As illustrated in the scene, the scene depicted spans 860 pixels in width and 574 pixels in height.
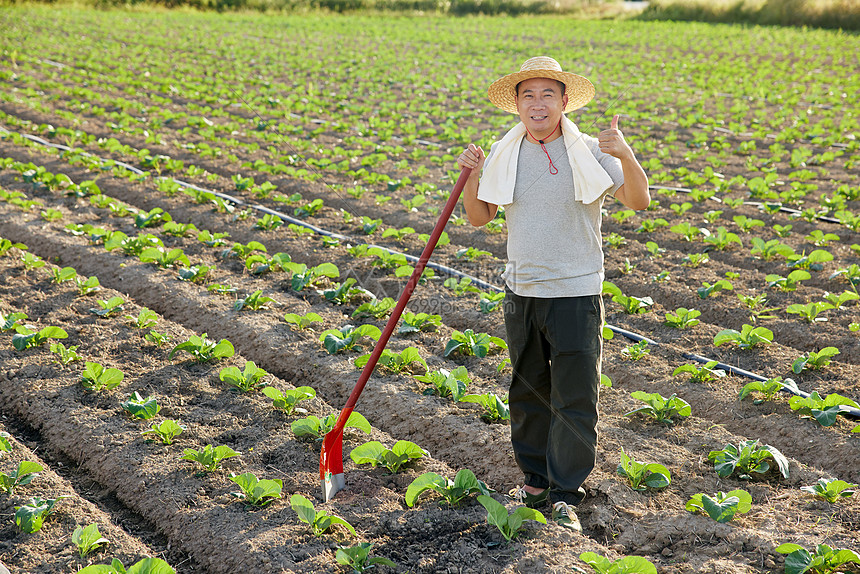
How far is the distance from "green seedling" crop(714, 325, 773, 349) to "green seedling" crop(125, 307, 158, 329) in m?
3.72

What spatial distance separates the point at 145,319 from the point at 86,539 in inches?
83.5

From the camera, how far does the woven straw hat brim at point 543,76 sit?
9.07ft

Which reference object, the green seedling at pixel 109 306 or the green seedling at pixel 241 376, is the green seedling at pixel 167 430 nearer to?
the green seedling at pixel 241 376

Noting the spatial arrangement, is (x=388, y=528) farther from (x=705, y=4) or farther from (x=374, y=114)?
(x=705, y=4)

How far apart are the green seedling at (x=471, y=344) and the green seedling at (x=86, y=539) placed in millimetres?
2247

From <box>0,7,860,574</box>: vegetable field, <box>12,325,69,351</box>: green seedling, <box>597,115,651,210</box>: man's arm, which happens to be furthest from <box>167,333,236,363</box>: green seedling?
<box>597,115,651,210</box>: man's arm

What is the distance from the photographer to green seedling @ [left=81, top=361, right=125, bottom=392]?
397cm

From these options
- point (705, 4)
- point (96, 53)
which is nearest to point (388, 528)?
point (96, 53)

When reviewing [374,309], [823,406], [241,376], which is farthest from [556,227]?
[374,309]

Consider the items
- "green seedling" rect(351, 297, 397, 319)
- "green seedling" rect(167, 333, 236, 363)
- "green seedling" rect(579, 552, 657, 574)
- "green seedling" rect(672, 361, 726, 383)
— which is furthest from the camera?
"green seedling" rect(351, 297, 397, 319)

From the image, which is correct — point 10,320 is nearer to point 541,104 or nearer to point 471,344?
point 471,344

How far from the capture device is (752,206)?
7684mm

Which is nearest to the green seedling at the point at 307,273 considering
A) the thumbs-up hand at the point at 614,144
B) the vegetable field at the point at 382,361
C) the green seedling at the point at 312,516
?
the vegetable field at the point at 382,361

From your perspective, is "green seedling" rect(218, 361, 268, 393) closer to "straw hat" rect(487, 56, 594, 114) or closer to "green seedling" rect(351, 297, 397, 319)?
"green seedling" rect(351, 297, 397, 319)
